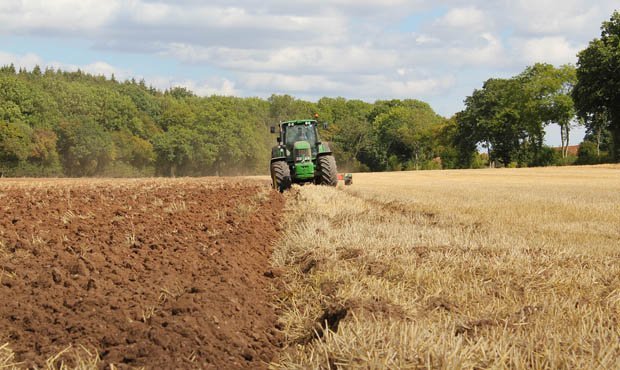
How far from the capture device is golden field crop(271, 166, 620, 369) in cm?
409

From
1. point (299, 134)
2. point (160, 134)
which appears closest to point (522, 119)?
point (160, 134)

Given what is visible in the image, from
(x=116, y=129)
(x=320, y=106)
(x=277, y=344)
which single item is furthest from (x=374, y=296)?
(x=320, y=106)

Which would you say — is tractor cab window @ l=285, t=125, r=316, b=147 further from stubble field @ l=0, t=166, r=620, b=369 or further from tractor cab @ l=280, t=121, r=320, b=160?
stubble field @ l=0, t=166, r=620, b=369

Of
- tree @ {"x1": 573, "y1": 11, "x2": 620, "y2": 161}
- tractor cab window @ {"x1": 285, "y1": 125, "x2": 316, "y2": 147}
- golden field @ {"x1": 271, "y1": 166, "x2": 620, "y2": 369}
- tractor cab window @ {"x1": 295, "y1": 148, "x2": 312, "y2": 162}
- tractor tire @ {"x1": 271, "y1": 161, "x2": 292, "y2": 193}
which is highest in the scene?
tree @ {"x1": 573, "y1": 11, "x2": 620, "y2": 161}

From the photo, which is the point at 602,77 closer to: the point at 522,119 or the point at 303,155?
the point at 522,119

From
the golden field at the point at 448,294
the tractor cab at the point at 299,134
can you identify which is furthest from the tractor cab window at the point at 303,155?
the golden field at the point at 448,294

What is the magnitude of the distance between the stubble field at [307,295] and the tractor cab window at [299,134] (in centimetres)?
1201

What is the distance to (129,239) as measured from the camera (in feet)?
32.0

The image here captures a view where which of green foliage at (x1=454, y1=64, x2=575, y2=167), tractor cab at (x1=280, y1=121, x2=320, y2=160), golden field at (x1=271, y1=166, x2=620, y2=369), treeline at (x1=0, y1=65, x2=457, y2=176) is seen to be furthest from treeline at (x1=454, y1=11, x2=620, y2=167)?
golden field at (x1=271, y1=166, x2=620, y2=369)

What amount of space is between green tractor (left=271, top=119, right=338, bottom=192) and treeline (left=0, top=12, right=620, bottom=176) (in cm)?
A: 3405

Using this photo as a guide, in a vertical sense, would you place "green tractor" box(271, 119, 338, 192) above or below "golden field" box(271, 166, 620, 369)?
above

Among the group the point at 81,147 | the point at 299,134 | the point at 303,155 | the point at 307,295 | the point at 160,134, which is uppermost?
the point at 160,134

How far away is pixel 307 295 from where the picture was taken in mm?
6512

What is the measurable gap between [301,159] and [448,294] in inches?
663
